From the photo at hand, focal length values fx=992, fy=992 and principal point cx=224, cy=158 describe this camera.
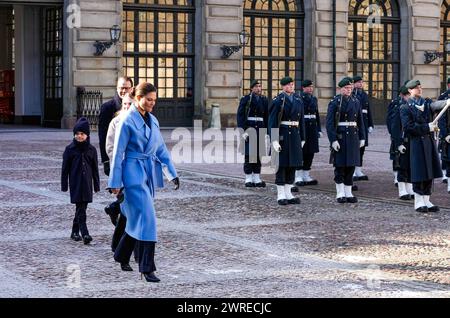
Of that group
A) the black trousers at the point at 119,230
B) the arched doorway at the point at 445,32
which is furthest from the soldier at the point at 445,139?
the arched doorway at the point at 445,32

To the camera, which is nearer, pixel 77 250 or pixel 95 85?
pixel 77 250

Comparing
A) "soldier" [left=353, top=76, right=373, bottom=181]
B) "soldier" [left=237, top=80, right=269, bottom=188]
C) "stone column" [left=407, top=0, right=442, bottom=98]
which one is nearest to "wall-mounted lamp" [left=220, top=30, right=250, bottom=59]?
"stone column" [left=407, top=0, right=442, bottom=98]

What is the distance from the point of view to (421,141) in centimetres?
1445

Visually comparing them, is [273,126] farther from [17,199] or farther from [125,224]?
[125,224]

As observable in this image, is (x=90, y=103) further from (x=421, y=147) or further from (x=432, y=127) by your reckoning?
(x=432, y=127)

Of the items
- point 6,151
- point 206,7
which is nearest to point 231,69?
point 206,7

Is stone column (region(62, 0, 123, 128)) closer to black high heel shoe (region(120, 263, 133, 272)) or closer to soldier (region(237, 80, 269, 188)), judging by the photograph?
soldier (region(237, 80, 269, 188))

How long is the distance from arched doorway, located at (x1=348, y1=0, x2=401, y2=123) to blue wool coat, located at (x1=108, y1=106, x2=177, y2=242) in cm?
3092

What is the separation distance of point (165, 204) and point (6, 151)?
11.1 metres

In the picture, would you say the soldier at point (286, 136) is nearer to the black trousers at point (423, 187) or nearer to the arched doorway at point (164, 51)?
the black trousers at point (423, 187)

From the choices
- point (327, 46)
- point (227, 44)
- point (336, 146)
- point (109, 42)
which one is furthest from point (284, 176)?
point (327, 46)

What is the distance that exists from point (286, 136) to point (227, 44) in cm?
2117

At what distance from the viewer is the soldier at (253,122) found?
58.8 ft

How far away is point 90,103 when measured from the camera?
3381cm
